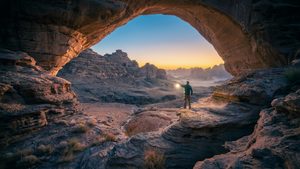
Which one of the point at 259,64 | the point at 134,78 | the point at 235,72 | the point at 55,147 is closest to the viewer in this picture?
the point at 55,147

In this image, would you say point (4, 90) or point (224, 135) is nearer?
point (224, 135)

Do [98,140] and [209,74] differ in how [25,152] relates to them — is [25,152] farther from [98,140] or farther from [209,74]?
[209,74]

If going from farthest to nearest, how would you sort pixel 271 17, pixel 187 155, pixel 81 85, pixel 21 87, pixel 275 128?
pixel 81 85 → pixel 271 17 → pixel 21 87 → pixel 187 155 → pixel 275 128

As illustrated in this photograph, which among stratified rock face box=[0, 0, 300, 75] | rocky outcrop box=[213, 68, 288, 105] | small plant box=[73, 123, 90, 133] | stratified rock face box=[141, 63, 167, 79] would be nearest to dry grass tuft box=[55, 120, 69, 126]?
small plant box=[73, 123, 90, 133]

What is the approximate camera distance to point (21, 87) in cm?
1041

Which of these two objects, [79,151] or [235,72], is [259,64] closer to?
[235,72]

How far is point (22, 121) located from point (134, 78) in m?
52.4

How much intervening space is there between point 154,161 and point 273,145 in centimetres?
393

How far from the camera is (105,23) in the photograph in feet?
49.3

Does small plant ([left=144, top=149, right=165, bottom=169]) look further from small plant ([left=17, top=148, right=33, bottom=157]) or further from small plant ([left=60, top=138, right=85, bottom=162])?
small plant ([left=17, top=148, right=33, bottom=157])

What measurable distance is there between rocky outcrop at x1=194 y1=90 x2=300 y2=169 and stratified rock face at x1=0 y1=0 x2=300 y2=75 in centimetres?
935

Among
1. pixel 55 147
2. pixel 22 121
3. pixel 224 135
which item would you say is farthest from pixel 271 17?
pixel 22 121

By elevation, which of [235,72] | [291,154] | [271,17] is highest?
[271,17]

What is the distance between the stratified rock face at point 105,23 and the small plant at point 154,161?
10784mm
